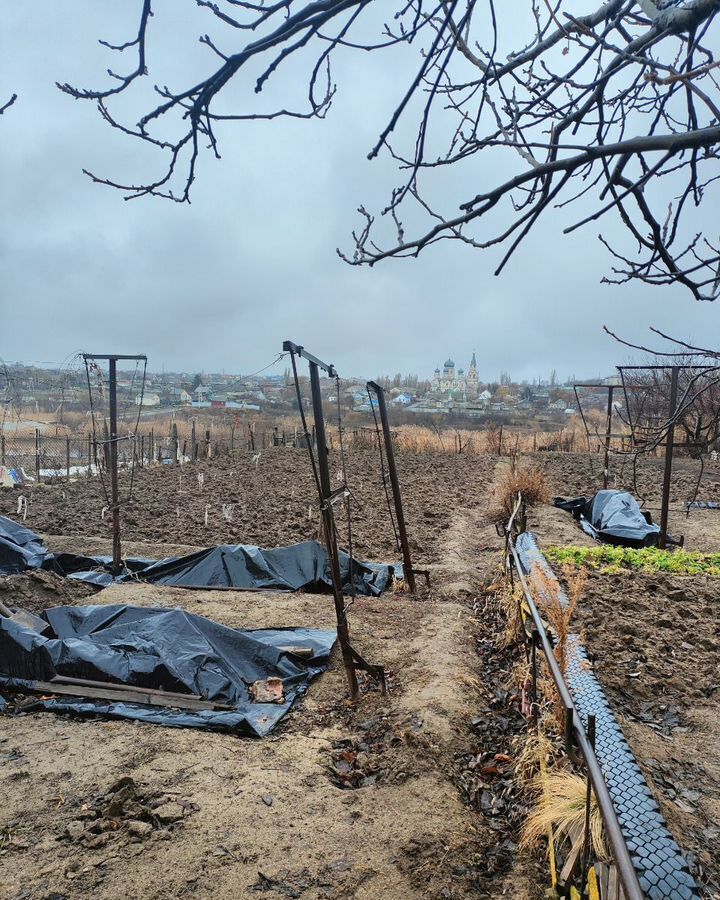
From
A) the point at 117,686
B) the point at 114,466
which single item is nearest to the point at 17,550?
the point at 114,466

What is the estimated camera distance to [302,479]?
53.5 feet

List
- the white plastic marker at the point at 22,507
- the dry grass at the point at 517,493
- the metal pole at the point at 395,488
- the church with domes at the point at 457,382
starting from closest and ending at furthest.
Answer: the metal pole at the point at 395,488 → the white plastic marker at the point at 22,507 → the dry grass at the point at 517,493 → the church with domes at the point at 457,382

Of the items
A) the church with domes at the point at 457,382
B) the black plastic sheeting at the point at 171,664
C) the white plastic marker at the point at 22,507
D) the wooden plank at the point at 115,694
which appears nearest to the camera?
the black plastic sheeting at the point at 171,664

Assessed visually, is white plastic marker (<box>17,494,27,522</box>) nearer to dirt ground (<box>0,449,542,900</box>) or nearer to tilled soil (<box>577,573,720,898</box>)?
dirt ground (<box>0,449,542,900</box>)

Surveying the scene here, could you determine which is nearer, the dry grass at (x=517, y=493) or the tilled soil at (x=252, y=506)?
the tilled soil at (x=252, y=506)

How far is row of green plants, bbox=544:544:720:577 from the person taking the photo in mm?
7207

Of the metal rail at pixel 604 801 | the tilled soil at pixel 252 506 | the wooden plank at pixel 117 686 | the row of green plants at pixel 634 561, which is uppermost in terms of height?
the metal rail at pixel 604 801

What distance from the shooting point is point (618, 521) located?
10.7 m

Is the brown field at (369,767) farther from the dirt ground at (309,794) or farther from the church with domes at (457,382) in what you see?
the church with domes at (457,382)

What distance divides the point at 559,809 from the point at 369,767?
51.6 inches

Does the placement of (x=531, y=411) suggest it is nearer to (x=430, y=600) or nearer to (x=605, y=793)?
(x=430, y=600)

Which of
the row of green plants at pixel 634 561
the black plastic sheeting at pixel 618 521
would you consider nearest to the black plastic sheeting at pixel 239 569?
the row of green plants at pixel 634 561

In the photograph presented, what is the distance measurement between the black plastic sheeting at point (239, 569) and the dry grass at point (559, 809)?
4724mm

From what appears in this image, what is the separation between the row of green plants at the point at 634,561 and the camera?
7207 mm
